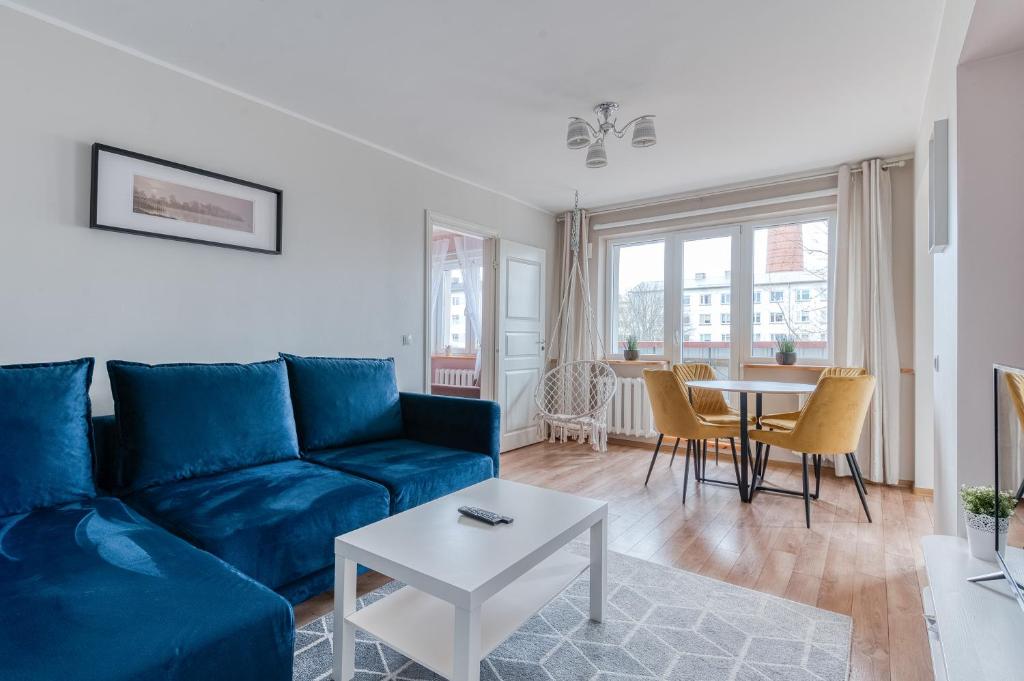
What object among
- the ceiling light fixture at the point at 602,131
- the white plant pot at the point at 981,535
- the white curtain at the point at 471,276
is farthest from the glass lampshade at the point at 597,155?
the white curtain at the point at 471,276

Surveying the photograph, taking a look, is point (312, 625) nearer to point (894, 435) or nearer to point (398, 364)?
point (398, 364)

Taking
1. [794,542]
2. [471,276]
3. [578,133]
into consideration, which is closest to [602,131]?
[578,133]

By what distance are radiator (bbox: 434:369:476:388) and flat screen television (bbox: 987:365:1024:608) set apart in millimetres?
5057

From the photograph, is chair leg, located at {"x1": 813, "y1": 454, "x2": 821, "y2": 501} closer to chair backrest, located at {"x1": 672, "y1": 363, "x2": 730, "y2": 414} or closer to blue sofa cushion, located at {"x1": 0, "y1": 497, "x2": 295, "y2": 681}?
chair backrest, located at {"x1": 672, "y1": 363, "x2": 730, "y2": 414}

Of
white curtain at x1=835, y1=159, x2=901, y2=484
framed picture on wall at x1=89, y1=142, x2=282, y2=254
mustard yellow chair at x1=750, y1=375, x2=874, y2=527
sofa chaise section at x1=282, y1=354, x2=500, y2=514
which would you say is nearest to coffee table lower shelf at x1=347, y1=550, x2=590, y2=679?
sofa chaise section at x1=282, y1=354, x2=500, y2=514

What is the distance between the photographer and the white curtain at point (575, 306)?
16.6 ft

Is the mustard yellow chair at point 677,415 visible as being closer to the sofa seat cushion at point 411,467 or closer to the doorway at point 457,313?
the sofa seat cushion at point 411,467

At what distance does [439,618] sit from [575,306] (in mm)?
→ 3960

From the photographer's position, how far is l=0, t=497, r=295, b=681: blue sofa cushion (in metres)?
0.93

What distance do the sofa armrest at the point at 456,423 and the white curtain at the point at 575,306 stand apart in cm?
242

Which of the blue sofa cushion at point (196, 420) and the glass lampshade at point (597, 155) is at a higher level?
the glass lampshade at point (597, 155)

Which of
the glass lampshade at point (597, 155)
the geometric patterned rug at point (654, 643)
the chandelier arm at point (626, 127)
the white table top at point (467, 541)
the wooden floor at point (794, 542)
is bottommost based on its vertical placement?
the geometric patterned rug at point (654, 643)

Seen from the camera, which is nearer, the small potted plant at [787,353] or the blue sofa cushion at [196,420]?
the blue sofa cushion at [196,420]

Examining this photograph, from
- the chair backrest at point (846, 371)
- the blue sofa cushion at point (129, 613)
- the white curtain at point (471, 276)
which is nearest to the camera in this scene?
the blue sofa cushion at point (129, 613)
